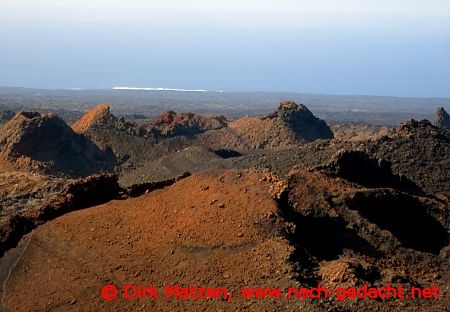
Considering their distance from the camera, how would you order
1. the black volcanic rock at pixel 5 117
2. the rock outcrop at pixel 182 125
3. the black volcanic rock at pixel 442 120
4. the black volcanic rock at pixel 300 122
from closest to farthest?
1. the black volcanic rock at pixel 300 122
2. the rock outcrop at pixel 182 125
3. the black volcanic rock at pixel 442 120
4. the black volcanic rock at pixel 5 117

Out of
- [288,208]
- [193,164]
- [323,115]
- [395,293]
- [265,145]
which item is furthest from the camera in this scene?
[323,115]

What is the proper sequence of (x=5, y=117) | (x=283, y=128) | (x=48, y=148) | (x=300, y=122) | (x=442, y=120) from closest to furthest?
(x=48, y=148)
(x=283, y=128)
(x=300, y=122)
(x=442, y=120)
(x=5, y=117)

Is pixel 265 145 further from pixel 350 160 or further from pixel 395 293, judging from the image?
pixel 395 293

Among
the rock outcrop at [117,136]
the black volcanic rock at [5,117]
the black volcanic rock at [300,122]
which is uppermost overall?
the black volcanic rock at [300,122]

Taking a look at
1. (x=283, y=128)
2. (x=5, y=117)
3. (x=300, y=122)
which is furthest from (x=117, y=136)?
(x=5, y=117)

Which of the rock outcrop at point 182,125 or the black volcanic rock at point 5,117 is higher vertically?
the rock outcrop at point 182,125

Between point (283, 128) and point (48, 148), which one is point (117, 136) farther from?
point (283, 128)

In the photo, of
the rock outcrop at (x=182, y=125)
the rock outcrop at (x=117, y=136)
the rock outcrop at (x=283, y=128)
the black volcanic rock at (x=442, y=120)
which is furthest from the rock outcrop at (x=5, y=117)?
the black volcanic rock at (x=442, y=120)

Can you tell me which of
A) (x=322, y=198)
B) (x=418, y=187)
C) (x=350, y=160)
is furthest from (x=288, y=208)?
(x=418, y=187)

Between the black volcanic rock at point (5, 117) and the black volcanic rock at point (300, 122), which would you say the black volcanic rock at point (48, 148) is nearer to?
the black volcanic rock at point (300, 122)
